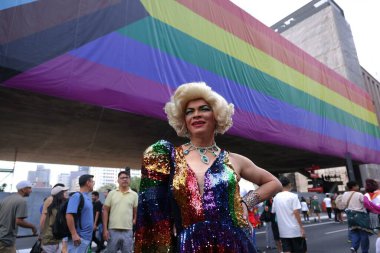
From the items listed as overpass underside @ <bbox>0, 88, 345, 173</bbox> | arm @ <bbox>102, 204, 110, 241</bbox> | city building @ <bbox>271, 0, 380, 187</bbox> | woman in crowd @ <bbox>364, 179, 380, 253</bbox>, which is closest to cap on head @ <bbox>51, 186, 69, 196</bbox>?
arm @ <bbox>102, 204, 110, 241</bbox>

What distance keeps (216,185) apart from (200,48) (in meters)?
8.13

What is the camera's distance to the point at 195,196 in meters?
1.35

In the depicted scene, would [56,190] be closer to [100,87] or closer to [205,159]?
[100,87]

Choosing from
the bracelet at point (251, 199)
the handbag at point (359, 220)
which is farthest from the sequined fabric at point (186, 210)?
the handbag at point (359, 220)

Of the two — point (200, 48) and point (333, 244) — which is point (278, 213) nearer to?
point (333, 244)

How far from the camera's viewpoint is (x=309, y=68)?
48.5 ft

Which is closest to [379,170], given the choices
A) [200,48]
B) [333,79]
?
[333,79]

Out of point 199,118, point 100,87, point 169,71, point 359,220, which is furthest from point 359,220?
point 100,87

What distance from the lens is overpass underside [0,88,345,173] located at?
787cm

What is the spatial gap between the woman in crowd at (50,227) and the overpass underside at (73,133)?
353cm

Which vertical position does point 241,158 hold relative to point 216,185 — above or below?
above

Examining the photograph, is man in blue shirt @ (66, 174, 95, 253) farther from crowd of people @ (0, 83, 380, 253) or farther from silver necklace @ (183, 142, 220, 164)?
silver necklace @ (183, 142, 220, 164)

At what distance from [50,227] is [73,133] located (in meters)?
6.31

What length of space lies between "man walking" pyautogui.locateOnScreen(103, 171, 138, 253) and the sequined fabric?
142 inches
